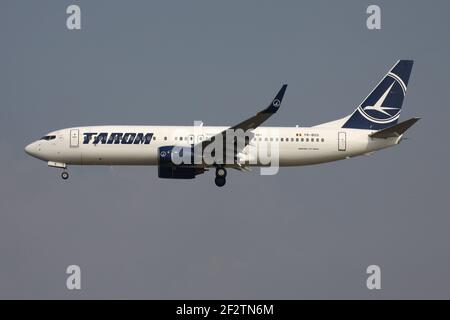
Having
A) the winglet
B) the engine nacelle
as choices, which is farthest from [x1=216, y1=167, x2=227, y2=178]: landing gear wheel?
the winglet

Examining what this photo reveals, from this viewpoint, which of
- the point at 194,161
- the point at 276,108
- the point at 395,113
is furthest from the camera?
the point at 395,113

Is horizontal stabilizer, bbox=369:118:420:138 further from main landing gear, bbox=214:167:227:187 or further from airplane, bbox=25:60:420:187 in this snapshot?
main landing gear, bbox=214:167:227:187

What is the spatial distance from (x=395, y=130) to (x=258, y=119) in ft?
31.4

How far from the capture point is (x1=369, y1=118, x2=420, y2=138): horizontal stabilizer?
250 feet

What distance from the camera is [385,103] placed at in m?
83.2

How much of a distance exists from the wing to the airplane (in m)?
0.06

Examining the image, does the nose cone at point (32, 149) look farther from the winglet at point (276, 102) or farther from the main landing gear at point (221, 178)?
the winglet at point (276, 102)

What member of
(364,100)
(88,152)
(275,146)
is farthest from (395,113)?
(88,152)

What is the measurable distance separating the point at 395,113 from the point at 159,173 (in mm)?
17358

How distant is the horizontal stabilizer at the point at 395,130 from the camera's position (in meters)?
76.1

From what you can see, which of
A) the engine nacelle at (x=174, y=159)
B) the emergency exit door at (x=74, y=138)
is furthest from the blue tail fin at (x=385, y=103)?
the emergency exit door at (x=74, y=138)

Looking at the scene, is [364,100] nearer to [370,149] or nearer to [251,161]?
[370,149]

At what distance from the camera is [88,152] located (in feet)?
254

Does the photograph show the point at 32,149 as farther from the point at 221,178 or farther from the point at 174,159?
the point at 221,178
